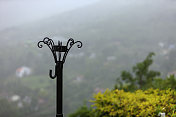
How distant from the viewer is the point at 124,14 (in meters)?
187

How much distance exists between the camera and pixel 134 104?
405 centimetres

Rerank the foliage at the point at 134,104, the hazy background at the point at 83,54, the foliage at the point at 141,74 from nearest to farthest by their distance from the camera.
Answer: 1. the foliage at the point at 134,104
2. the foliage at the point at 141,74
3. the hazy background at the point at 83,54

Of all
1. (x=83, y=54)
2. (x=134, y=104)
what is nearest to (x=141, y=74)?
(x=134, y=104)

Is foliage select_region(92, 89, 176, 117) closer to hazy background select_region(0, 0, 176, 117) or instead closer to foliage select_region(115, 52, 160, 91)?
foliage select_region(115, 52, 160, 91)

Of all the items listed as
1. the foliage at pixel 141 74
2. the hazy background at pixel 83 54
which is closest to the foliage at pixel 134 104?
the foliage at pixel 141 74

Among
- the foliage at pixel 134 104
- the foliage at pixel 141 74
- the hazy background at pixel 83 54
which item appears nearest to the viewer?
the foliage at pixel 134 104

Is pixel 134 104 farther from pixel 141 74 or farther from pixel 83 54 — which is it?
pixel 83 54

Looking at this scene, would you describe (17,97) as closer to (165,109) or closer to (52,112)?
(52,112)

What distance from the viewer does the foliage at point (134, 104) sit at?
11.9ft

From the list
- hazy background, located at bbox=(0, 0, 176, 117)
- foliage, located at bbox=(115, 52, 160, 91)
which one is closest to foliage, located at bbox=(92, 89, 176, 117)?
foliage, located at bbox=(115, 52, 160, 91)

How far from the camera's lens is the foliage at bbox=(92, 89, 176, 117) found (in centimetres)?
362

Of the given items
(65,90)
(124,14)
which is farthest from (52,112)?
(124,14)

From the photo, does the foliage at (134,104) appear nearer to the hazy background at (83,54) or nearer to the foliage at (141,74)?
the foliage at (141,74)

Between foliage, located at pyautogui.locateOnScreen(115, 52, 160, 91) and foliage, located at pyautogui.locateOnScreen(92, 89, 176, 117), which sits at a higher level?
foliage, located at pyautogui.locateOnScreen(115, 52, 160, 91)
